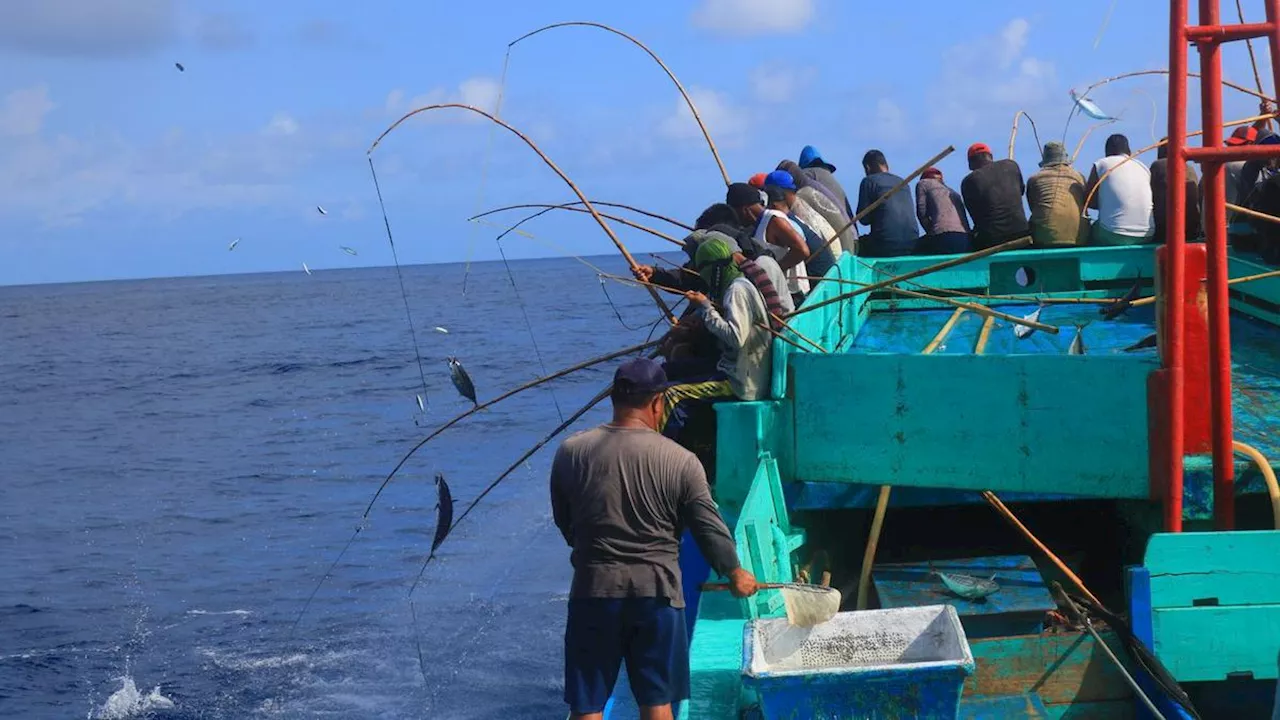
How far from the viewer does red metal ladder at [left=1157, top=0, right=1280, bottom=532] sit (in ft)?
16.4

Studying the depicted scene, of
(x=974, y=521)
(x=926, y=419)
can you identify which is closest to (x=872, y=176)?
(x=974, y=521)

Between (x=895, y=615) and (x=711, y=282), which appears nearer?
(x=895, y=615)

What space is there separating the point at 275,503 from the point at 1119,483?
50.8 feet

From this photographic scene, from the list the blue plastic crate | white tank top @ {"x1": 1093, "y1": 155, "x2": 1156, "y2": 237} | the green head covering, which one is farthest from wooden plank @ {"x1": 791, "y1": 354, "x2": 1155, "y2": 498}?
white tank top @ {"x1": 1093, "y1": 155, "x2": 1156, "y2": 237}

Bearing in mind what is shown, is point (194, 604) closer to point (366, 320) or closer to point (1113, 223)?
point (1113, 223)

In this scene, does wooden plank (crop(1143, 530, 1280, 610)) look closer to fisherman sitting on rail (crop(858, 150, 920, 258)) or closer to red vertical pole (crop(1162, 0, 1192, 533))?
red vertical pole (crop(1162, 0, 1192, 533))

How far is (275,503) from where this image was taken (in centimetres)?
1912

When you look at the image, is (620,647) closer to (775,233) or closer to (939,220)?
(775,233)

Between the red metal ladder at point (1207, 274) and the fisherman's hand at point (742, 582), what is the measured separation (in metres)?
1.77

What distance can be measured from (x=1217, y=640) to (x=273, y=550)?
13105 mm

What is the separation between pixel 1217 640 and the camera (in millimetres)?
4719

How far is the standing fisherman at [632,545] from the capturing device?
4.16 metres

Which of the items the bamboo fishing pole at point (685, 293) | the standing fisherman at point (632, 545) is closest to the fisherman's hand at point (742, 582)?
the standing fisherman at point (632, 545)

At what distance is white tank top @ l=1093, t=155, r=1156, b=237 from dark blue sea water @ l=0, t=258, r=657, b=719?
5.59m
